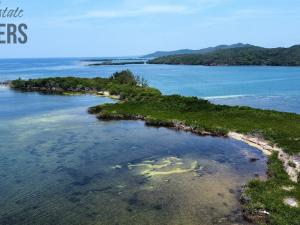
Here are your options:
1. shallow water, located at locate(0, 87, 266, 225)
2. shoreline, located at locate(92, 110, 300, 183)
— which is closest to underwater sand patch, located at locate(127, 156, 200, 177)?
shallow water, located at locate(0, 87, 266, 225)

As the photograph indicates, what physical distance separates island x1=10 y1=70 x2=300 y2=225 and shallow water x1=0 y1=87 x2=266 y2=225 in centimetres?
155

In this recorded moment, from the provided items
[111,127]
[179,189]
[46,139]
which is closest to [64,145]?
[46,139]

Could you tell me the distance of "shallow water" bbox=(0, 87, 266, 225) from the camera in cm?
2444

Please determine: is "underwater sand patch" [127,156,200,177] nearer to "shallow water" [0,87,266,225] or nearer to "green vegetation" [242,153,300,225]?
"shallow water" [0,87,266,225]

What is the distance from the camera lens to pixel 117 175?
3194cm

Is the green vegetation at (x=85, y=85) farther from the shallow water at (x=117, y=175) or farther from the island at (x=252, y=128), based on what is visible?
the shallow water at (x=117, y=175)

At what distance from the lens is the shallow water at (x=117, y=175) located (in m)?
24.4

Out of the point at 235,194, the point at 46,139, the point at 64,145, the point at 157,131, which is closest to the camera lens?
the point at 235,194

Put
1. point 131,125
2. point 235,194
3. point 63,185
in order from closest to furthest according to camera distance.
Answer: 1. point 235,194
2. point 63,185
3. point 131,125

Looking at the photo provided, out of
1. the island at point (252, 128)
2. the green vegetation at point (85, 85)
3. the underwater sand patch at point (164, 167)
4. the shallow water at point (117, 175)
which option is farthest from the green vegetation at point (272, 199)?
the green vegetation at point (85, 85)

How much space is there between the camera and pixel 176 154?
127 feet

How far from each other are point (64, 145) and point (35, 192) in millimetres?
14225

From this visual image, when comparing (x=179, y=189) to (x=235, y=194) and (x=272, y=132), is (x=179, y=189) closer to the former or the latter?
(x=235, y=194)

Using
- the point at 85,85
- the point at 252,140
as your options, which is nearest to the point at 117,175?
the point at 252,140
